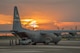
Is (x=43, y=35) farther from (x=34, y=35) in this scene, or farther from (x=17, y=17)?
(x=17, y=17)

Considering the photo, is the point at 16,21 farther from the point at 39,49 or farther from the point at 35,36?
the point at 39,49

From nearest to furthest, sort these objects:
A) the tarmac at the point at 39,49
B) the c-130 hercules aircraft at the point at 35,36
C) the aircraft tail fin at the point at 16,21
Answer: the tarmac at the point at 39,49 < the c-130 hercules aircraft at the point at 35,36 < the aircraft tail fin at the point at 16,21

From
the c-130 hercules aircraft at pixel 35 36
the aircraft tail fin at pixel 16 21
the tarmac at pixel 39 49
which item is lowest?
the tarmac at pixel 39 49

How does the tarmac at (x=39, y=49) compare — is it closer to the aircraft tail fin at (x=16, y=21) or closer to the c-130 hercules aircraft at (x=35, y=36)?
the c-130 hercules aircraft at (x=35, y=36)

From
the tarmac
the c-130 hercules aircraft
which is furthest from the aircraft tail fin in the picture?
the tarmac

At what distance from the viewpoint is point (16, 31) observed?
80.4 m

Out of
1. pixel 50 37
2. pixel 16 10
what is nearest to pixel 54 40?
pixel 50 37

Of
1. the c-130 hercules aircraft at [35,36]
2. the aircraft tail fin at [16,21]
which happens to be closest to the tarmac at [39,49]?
the c-130 hercules aircraft at [35,36]

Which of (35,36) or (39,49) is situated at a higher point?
(35,36)

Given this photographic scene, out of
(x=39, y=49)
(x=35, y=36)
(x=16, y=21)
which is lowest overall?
(x=39, y=49)

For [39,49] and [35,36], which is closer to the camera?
[39,49]

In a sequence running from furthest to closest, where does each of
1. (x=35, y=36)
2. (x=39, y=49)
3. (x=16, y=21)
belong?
(x=16, y=21) → (x=35, y=36) → (x=39, y=49)

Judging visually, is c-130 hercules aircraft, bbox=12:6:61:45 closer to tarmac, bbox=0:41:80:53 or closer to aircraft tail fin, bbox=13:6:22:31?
aircraft tail fin, bbox=13:6:22:31

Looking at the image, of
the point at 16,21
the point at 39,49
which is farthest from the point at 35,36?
the point at 39,49
